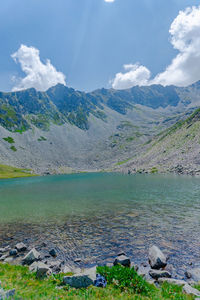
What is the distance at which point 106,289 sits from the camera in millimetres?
9641

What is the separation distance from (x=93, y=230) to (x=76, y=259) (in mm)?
7810

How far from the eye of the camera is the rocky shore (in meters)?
10.2

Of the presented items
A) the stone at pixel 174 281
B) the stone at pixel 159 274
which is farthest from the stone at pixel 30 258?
the stone at pixel 174 281

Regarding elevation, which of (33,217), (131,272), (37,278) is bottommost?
(33,217)

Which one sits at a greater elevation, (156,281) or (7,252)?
(156,281)

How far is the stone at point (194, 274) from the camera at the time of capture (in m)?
12.8

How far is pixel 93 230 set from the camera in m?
24.3

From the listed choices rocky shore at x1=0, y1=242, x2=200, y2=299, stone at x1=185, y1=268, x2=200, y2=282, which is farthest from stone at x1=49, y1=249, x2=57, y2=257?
stone at x1=185, y1=268, x2=200, y2=282

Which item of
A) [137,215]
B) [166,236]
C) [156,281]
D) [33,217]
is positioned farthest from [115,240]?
[33,217]

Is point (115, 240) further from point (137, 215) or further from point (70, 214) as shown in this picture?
point (70, 214)

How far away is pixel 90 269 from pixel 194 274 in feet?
26.3

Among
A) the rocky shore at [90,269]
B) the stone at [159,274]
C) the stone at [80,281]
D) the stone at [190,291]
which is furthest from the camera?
the stone at [159,274]

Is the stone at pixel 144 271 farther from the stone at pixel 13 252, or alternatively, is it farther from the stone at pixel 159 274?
the stone at pixel 13 252

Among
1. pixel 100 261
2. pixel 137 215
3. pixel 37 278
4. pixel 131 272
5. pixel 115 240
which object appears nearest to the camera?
pixel 131 272
